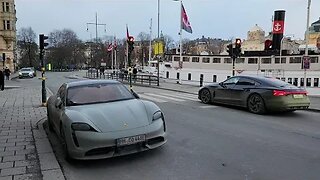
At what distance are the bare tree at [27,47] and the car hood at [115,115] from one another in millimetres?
102754

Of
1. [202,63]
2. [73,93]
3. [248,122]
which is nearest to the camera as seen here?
[73,93]

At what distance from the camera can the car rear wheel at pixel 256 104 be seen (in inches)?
456

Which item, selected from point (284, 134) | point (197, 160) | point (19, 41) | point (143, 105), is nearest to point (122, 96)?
point (143, 105)

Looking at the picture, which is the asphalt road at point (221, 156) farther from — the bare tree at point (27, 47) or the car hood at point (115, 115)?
the bare tree at point (27, 47)

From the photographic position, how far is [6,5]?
65438 millimetres

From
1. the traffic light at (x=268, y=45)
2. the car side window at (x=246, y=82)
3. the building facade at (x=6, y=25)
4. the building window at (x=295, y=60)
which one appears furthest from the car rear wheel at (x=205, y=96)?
the building facade at (x=6, y=25)

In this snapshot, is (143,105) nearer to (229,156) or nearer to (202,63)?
(229,156)

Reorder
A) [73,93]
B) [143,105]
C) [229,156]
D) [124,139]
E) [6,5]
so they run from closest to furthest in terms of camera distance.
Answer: [124,139] → [229,156] → [143,105] → [73,93] → [6,5]

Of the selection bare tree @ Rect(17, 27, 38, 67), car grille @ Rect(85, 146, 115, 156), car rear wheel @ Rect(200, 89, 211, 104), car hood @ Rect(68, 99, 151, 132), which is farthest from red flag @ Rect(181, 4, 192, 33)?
bare tree @ Rect(17, 27, 38, 67)

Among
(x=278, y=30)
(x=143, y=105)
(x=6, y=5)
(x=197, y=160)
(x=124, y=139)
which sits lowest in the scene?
(x=197, y=160)

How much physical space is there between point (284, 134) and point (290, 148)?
4.91 feet

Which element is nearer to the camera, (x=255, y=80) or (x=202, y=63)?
(x=255, y=80)

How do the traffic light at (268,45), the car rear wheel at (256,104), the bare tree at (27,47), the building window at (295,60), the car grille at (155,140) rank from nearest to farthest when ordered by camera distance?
the car grille at (155,140)
the car rear wheel at (256,104)
the building window at (295,60)
the traffic light at (268,45)
the bare tree at (27,47)

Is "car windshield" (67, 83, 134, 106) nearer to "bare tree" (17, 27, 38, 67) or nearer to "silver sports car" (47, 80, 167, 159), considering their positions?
"silver sports car" (47, 80, 167, 159)
